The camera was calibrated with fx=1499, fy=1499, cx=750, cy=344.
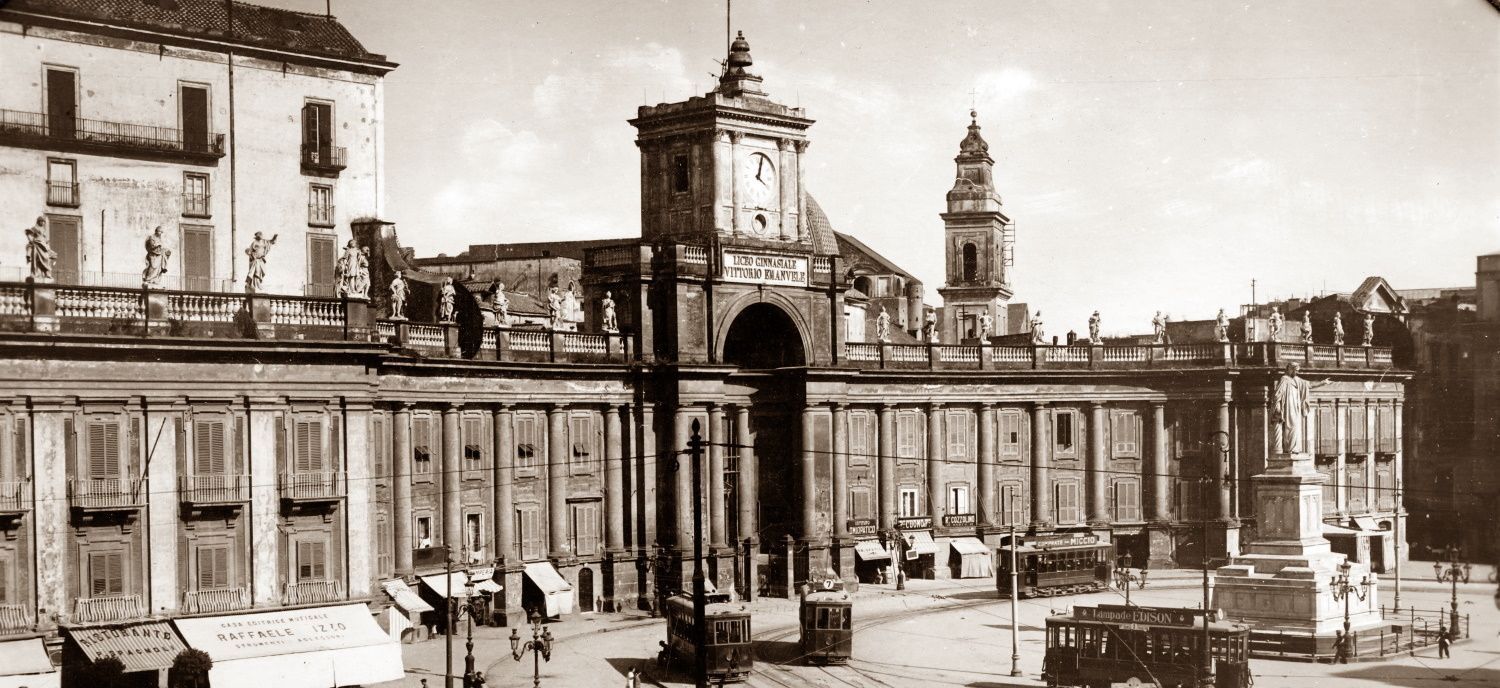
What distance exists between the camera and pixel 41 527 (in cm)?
3394

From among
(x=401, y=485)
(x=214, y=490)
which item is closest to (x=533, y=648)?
(x=214, y=490)

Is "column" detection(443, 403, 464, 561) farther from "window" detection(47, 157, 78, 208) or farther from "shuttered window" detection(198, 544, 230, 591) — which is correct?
"window" detection(47, 157, 78, 208)

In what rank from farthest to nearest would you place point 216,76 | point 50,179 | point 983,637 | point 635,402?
point 635,402 → point 983,637 → point 216,76 → point 50,179

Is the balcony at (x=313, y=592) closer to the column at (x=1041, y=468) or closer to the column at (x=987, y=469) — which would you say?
the column at (x=987, y=469)

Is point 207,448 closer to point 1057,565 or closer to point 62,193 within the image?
point 62,193

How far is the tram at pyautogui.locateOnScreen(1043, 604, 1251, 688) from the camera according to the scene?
38.8 meters

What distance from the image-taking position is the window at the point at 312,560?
38156 millimetres

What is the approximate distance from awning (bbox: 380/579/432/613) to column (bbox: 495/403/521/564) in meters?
5.10

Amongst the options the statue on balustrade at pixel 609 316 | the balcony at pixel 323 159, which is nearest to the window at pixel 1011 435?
the statue on balustrade at pixel 609 316

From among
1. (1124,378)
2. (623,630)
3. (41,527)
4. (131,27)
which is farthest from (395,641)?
(1124,378)

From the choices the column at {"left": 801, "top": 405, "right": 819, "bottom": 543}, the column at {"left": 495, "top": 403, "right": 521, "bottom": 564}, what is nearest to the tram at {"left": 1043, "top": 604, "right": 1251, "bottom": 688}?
the column at {"left": 801, "top": 405, "right": 819, "bottom": 543}

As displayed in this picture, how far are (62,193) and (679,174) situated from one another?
77.3 ft

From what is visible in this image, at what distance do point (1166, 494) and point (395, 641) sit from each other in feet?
130

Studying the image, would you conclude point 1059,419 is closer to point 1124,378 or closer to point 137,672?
point 1124,378
